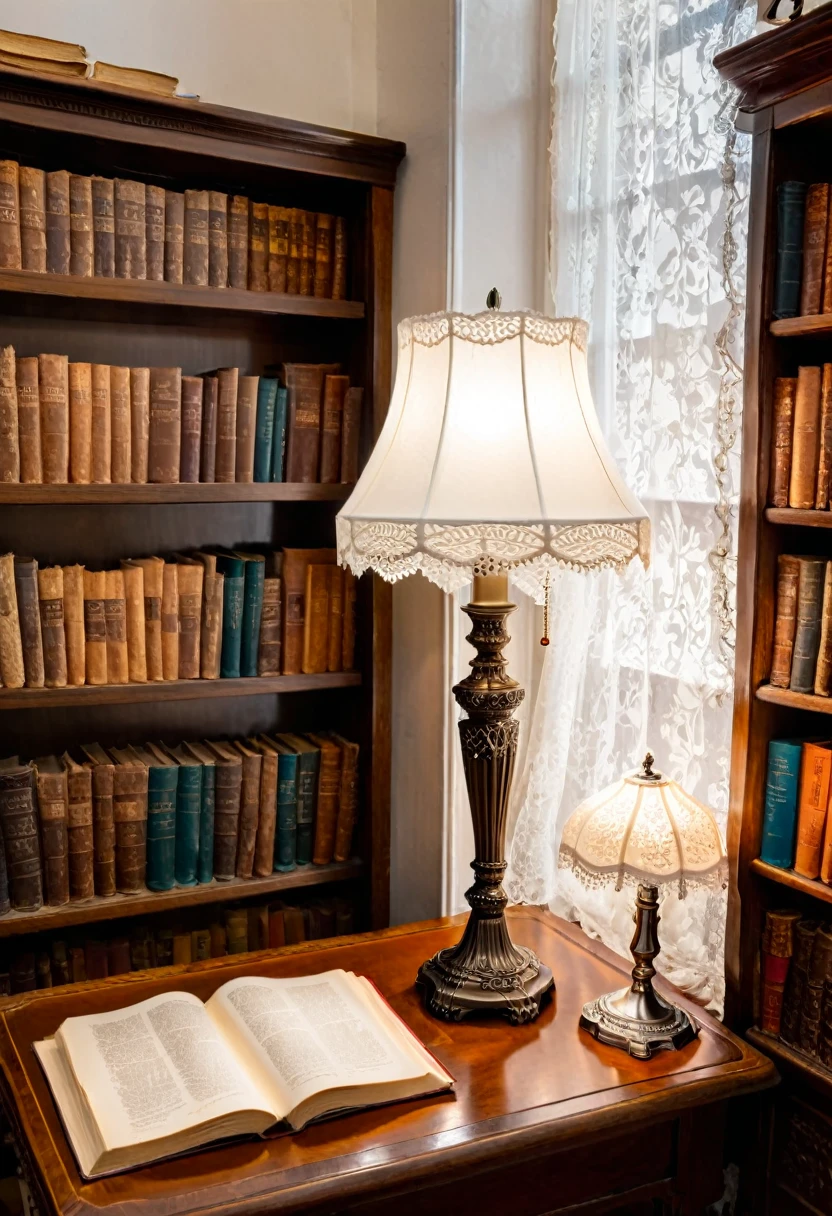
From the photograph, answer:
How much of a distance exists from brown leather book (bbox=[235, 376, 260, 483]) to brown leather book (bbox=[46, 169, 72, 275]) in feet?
1.24

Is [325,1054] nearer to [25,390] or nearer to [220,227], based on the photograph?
[25,390]

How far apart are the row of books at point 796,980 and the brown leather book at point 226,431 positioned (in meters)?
1.21

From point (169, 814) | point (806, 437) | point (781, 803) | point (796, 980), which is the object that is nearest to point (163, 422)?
point (169, 814)

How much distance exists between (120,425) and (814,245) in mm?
1185

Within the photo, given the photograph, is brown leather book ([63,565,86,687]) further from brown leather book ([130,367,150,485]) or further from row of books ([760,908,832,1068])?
row of books ([760,908,832,1068])

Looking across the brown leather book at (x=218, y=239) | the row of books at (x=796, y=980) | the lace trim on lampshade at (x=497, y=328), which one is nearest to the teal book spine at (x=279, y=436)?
the brown leather book at (x=218, y=239)

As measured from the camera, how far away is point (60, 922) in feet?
6.18

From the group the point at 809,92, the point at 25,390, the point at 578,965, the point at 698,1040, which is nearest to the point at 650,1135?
the point at 698,1040

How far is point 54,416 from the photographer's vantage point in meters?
1.83

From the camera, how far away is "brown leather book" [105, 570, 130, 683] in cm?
192

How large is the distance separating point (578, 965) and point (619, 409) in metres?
0.91

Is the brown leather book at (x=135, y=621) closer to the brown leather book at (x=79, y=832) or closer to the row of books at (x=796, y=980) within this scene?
the brown leather book at (x=79, y=832)

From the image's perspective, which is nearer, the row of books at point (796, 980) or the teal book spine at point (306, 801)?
the row of books at point (796, 980)

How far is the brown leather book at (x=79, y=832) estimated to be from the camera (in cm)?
191
